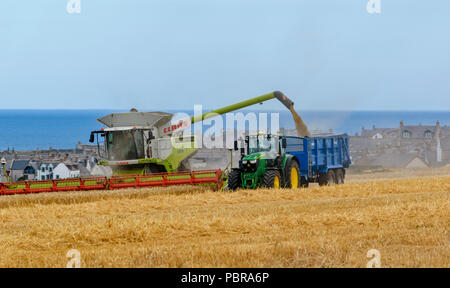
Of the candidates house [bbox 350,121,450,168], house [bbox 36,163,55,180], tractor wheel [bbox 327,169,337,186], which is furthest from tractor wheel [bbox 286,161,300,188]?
Answer: house [bbox 350,121,450,168]

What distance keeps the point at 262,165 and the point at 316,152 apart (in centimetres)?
365

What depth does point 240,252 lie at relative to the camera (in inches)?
294

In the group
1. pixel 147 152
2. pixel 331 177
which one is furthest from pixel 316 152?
pixel 147 152

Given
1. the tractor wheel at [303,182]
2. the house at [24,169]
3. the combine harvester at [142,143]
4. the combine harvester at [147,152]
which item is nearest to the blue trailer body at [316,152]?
the tractor wheel at [303,182]

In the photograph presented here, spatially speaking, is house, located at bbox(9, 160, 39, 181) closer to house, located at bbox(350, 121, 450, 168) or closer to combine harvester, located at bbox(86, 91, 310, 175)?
house, located at bbox(350, 121, 450, 168)

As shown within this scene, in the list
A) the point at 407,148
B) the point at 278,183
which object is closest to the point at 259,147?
the point at 278,183

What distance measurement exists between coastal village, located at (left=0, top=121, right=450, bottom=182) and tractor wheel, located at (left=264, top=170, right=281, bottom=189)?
25.8 m

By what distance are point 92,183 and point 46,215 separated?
15.0ft

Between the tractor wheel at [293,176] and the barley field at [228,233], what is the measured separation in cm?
198

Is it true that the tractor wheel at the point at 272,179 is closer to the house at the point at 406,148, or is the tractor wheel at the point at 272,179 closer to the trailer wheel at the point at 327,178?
the trailer wheel at the point at 327,178

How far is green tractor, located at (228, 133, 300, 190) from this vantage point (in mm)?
18158

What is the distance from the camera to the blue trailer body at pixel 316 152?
807 inches

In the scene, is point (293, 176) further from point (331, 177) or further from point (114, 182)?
point (114, 182)
